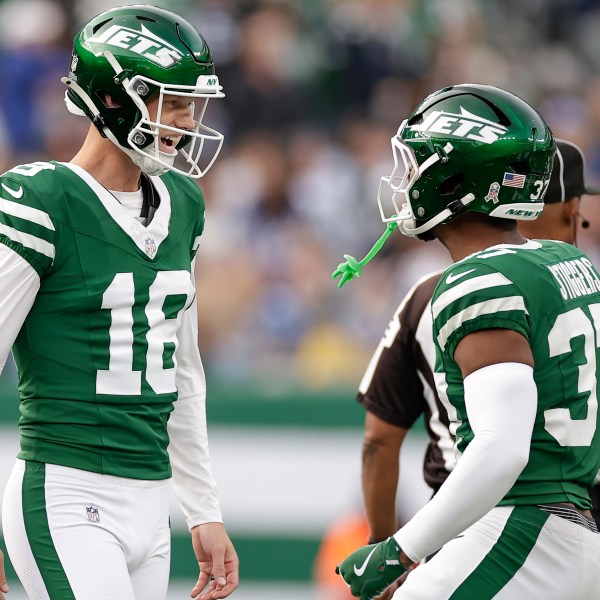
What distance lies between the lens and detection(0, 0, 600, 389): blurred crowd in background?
7613 millimetres

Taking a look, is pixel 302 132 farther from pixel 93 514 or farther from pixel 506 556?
pixel 506 556

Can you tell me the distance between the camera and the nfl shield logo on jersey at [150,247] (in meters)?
3.25

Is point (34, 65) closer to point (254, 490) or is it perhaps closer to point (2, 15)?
point (2, 15)

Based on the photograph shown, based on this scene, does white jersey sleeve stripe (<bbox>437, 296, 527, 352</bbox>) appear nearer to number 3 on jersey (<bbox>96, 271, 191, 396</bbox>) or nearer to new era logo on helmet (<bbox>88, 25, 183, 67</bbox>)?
number 3 on jersey (<bbox>96, 271, 191, 396</bbox>)

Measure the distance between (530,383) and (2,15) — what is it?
7185 millimetres

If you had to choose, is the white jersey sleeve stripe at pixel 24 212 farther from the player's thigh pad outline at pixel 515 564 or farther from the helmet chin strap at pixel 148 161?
the player's thigh pad outline at pixel 515 564

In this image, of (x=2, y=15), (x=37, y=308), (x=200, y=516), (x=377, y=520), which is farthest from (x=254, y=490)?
(x=2, y=15)

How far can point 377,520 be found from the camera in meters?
3.92

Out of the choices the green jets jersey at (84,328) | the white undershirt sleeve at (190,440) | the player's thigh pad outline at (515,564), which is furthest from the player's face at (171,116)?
the player's thigh pad outline at (515,564)

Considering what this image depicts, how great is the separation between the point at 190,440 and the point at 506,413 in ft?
3.68

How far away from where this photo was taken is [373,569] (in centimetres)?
280

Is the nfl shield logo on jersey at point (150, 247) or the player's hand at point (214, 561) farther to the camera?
the player's hand at point (214, 561)

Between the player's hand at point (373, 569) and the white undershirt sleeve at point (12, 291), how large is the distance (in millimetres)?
945

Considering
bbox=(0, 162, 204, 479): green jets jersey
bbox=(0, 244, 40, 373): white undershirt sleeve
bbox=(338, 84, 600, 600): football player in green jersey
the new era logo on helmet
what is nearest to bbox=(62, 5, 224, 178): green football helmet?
the new era logo on helmet
